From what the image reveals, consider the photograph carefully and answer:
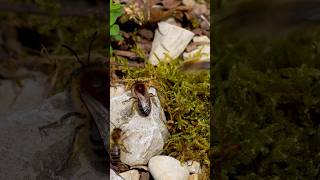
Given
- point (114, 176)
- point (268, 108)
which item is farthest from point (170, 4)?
point (114, 176)

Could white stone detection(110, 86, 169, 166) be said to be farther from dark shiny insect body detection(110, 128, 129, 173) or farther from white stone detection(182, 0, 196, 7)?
A: white stone detection(182, 0, 196, 7)

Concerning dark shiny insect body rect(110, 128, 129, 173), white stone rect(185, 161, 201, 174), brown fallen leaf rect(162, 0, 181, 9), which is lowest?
white stone rect(185, 161, 201, 174)

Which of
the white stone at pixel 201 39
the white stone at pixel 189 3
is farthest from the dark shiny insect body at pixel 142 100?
the white stone at pixel 189 3

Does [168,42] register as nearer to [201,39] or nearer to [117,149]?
[201,39]

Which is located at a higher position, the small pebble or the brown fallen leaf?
the brown fallen leaf

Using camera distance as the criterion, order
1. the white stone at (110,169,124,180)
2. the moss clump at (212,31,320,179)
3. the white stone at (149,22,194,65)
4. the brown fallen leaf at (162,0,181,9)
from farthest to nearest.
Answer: the brown fallen leaf at (162,0,181,9) → the white stone at (149,22,194,65) → the moss clump at (212,31,320,179) → the white stone at (110,169,124,180)

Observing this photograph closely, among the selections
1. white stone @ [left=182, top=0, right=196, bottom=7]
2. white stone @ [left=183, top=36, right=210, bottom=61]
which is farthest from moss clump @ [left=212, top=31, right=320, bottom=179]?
white stone @ [left=182, top=0, right=196, bottom=7]

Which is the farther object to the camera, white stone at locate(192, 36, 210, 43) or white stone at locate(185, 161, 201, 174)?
white stone at locate(192, 36, 210, 43)
